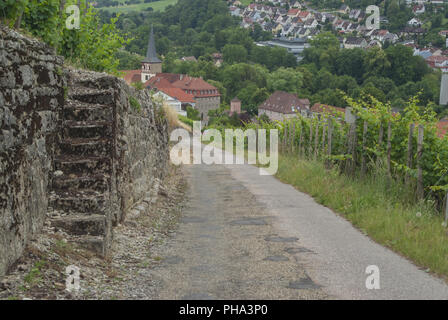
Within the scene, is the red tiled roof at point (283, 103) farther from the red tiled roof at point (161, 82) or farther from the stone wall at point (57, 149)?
the stone wall at point (57, 149)

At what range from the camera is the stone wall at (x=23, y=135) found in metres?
5.20

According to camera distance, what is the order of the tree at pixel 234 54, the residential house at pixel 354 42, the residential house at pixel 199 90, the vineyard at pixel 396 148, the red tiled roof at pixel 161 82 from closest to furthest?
the vineyard at pixel 396 148 < the red tiled roof at pixel 161 82 < the residential house at pixel 199 90 < the tree at pixel 234 54 < the residential house at pixel 354 42

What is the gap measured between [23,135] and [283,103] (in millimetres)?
116008

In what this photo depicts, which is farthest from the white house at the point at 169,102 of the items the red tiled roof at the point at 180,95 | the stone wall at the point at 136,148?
the red tiled roof at the point at 180,95

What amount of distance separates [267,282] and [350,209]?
4.31 metres

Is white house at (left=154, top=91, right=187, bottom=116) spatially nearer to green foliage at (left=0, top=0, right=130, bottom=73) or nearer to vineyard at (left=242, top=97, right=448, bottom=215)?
green foliage at (left=0, top=0, right=130, bottom=73)

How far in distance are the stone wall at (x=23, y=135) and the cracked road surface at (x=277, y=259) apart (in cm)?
153

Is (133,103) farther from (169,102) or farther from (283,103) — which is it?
(283,103)

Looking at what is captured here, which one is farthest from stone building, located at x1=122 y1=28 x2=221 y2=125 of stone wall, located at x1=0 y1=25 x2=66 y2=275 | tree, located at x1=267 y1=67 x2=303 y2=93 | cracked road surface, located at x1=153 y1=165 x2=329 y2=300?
stone wall, located at x1=0 y1=25 x2=66 y2=275

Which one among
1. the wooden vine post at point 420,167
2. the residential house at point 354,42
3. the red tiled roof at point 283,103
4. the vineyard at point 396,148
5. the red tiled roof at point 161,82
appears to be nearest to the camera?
the wooden vine post at point 420,167

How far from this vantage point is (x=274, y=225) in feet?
29.6

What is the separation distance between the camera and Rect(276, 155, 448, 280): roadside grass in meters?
7.15

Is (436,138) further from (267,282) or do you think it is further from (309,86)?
(309,86)

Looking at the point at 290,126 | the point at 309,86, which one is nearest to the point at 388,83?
the point at 309,86
